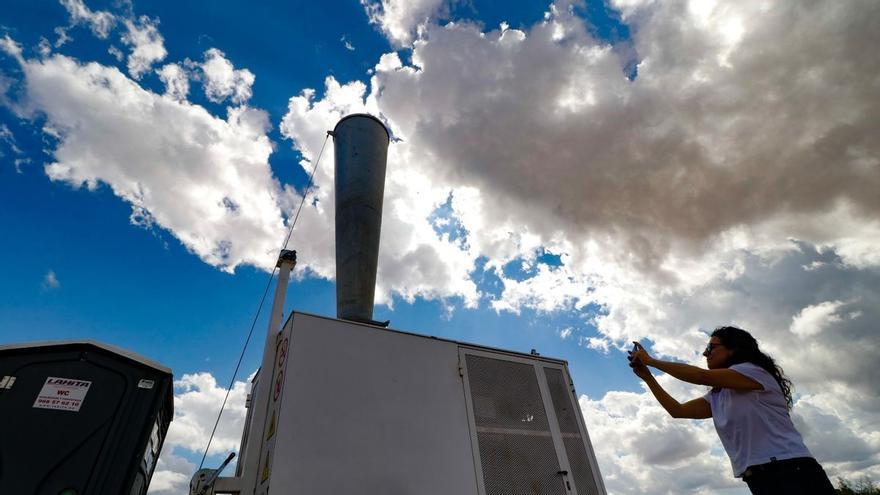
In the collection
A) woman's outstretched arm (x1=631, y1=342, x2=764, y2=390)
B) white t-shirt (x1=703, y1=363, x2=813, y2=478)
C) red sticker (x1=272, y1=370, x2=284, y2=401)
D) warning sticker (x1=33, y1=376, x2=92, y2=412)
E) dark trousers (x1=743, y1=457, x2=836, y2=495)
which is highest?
red sticker (x1=272, y1=370, x2=284, y2=401)

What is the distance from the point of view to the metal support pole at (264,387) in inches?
135

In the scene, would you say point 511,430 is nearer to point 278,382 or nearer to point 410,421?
point 410,421

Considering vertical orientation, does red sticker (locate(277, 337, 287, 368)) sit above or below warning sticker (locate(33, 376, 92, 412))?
above

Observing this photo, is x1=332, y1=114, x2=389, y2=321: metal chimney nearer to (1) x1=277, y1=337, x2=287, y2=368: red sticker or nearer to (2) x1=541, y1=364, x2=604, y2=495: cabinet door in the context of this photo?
(1) x1=277, y1=337, x2=287, y2=368: red sticker

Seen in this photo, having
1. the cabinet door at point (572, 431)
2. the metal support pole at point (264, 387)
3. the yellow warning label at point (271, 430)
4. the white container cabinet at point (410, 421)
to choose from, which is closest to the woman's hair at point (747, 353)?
the white container cabinet at point (410, 421)

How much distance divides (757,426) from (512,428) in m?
2.86

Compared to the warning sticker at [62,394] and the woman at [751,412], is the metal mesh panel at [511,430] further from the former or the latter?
the warning sticker at [62,394]

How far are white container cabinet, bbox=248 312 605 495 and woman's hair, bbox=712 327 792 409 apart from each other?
8.42 ft

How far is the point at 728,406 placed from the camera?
1857 millimetres

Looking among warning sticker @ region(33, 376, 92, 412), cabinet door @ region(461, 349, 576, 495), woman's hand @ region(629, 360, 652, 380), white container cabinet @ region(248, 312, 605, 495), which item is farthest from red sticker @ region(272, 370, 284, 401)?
woman's hand @ region(629, 360, 652, 380)

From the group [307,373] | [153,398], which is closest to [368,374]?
[307,373]

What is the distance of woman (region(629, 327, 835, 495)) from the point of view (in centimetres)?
161

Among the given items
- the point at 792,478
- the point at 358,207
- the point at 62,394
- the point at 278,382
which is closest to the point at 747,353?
the point at 792,478

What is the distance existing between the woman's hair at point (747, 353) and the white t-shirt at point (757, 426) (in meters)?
0.12
